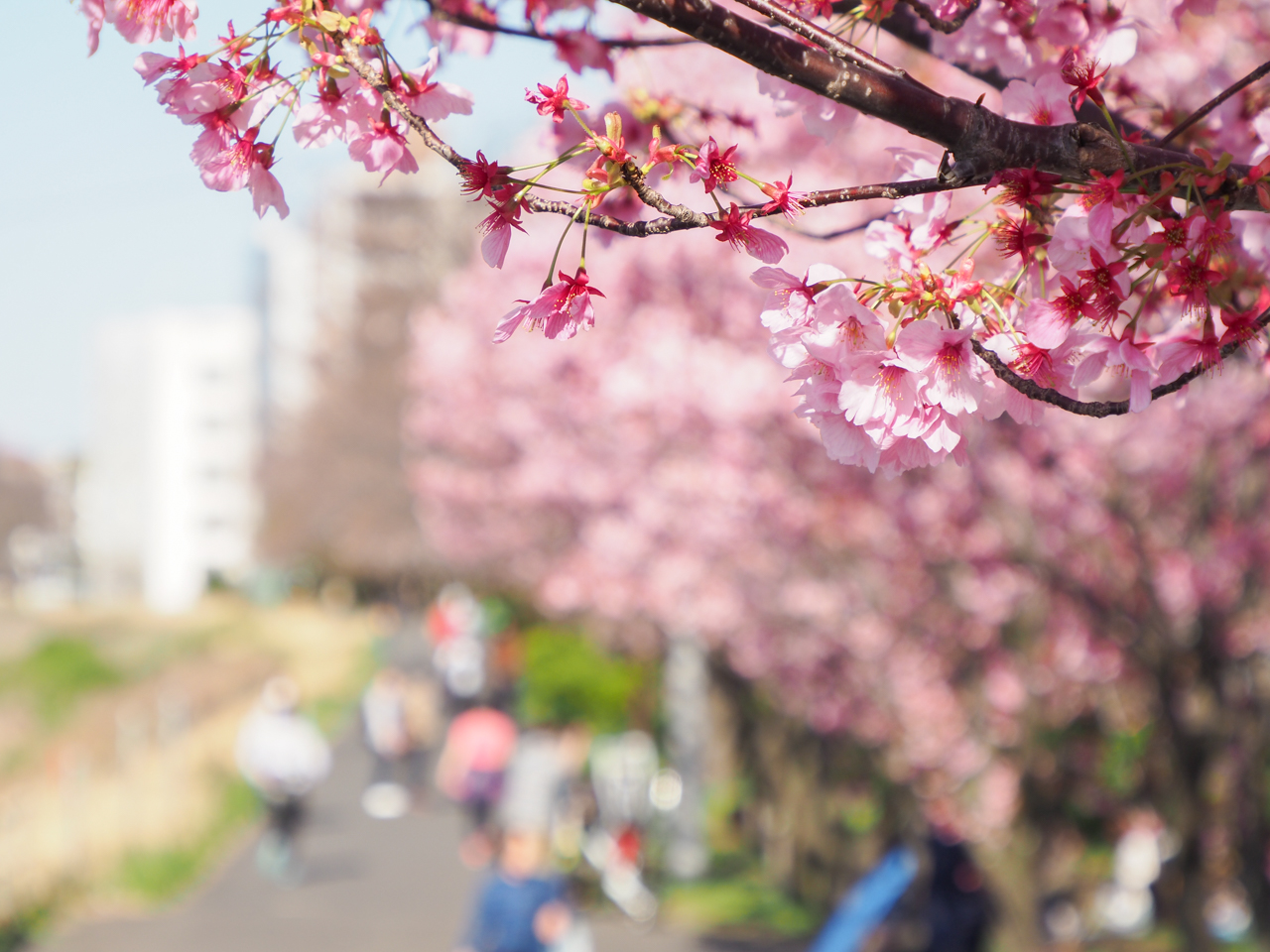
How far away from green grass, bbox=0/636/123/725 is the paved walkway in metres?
18.9

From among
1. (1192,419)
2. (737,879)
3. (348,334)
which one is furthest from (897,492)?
(348,334)

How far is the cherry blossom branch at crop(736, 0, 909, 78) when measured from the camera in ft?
6.29

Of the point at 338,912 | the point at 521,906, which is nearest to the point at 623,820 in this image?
the point at 338,912

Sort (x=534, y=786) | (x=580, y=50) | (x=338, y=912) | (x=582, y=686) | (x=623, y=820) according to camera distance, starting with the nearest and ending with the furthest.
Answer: (x=580, y=50)
(x=534, y=786)
(x=338, y=912)
(x=623, y=820)
(x=582, y=686)

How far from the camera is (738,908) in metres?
12.7

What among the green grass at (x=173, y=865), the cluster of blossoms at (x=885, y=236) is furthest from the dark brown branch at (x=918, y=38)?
the green grass at (x=173, y=865)

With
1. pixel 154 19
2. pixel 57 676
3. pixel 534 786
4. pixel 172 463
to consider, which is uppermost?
pixel 172 463

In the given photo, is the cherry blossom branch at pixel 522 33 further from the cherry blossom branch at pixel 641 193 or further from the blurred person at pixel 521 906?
the blurred person at pixel 521 906

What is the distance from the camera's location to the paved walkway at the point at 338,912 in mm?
10789

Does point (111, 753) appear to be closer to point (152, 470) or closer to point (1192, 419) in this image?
point (1192, 419)

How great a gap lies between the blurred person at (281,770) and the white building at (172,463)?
80730 millimetres

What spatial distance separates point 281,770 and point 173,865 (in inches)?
48.5

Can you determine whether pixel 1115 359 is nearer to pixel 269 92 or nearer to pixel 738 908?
pixel 269 92

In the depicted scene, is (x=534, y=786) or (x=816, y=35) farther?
(x=534, y=786)
